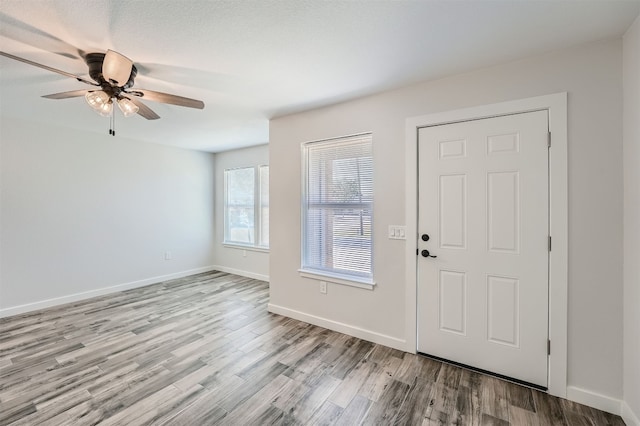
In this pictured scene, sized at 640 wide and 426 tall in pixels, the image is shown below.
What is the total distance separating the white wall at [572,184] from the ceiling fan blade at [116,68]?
173cm

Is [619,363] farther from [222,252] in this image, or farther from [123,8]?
[222,252]

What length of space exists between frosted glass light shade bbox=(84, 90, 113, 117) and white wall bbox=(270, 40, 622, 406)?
72.2 inches

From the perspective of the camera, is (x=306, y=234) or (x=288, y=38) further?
(x=306, y=234)

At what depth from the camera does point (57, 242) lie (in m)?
3.66

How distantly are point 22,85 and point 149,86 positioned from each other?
110cm

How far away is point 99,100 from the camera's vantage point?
6.49 ft

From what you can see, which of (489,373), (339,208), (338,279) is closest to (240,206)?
(339,208)

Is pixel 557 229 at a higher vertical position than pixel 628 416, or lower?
higher

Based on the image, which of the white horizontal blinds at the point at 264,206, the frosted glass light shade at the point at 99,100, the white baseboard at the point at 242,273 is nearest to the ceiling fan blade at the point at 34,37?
the frosted glass light shade at the point at 99,100

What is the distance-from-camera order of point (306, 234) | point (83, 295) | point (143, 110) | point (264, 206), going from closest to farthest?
point (143, 110)
point (306, 234)
point (83, 295)
point (264, 206)

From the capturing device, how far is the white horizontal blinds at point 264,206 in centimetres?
487

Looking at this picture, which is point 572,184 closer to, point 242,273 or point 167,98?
point 167,98

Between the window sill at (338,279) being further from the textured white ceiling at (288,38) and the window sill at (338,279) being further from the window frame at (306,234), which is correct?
the textured white ceiling at (288,38)

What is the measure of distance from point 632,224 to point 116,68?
10.9 feet
